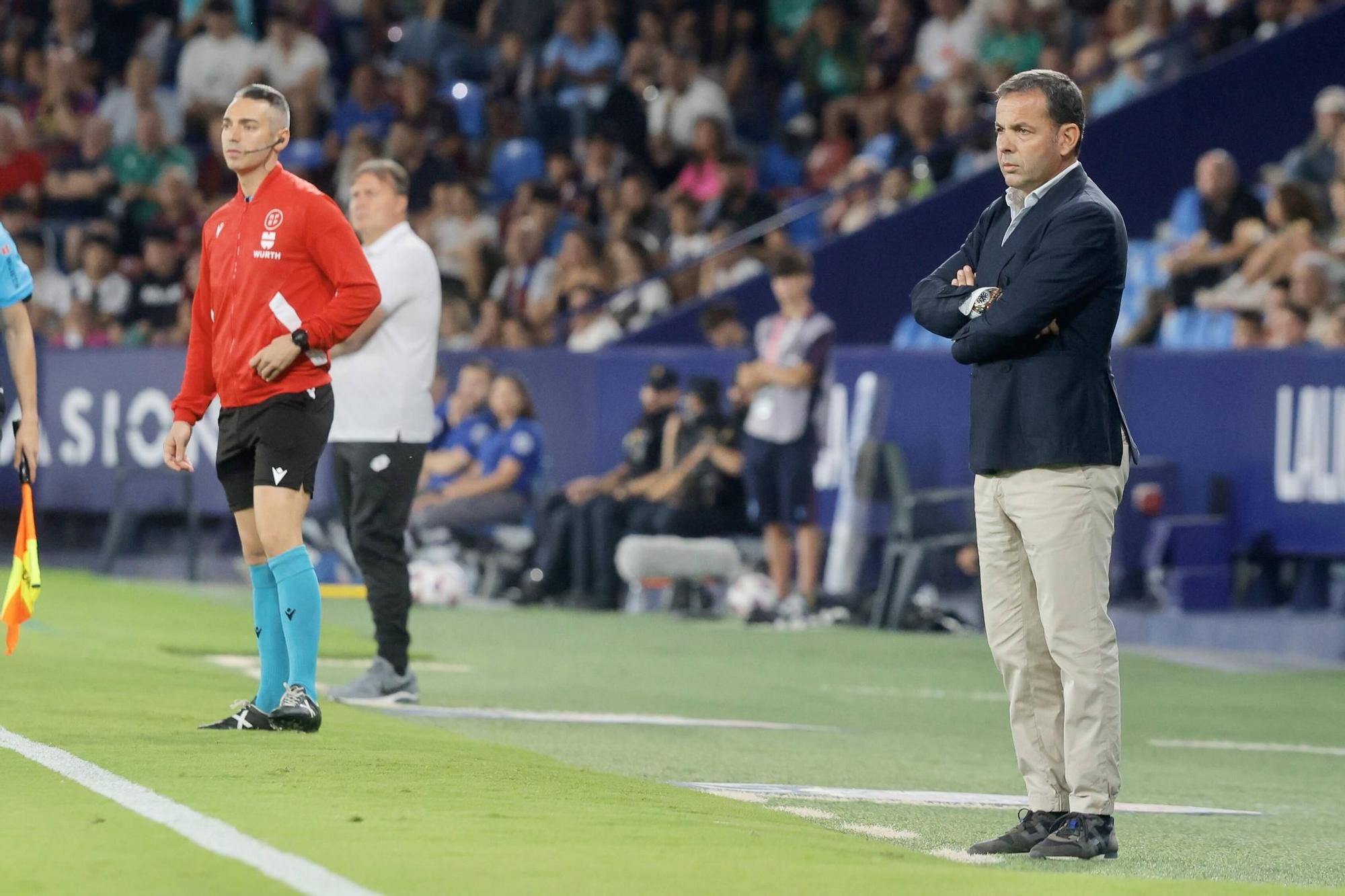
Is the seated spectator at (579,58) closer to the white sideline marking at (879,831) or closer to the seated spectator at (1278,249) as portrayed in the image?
the seated spectator at (1278,249)

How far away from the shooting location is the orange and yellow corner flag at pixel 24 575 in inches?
315

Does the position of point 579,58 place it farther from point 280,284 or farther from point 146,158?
point 280,284

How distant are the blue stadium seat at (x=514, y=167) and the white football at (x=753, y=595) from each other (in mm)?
8222

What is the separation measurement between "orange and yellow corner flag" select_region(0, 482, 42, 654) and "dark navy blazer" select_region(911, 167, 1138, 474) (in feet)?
11.7

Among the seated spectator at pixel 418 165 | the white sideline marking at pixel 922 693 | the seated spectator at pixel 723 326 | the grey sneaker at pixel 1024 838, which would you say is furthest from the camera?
the seated spectator at pixel 418 165

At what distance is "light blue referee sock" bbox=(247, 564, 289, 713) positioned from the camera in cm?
802

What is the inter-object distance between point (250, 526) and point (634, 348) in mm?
10538

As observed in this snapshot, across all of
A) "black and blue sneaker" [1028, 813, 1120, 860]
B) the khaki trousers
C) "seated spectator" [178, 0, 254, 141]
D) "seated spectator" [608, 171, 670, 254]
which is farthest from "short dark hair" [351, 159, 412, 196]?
"seated spectator" [178, 0, 254, 141]

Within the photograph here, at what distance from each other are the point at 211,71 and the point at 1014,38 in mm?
8953

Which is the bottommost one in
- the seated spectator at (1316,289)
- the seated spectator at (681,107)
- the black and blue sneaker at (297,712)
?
the black and blue sneaker at (297,712)

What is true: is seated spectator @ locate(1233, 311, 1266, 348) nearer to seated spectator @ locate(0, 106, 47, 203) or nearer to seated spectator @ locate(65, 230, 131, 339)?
seated spectator @ locate(65, 230, 131, 339)

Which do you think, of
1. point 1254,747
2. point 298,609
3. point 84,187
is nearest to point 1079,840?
point 298,609

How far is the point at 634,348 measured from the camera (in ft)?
60.4

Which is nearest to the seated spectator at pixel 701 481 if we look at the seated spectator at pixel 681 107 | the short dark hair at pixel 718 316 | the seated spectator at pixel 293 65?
the short dark hair at pixel 718 316
